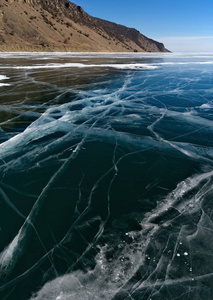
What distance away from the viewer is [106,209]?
2994 mm

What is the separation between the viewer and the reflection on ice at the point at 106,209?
2053 millimetres

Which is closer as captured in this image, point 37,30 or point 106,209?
point 106,209

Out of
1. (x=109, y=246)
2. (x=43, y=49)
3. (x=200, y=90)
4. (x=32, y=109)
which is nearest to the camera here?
(x=109, y=246)

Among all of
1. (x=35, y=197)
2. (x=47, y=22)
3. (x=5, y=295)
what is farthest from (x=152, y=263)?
(x=47, y=22)

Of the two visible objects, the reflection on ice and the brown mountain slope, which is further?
the brown mountain slope

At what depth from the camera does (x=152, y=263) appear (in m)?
2.21

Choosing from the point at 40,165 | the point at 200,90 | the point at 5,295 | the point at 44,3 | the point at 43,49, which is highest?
the point at 44,3

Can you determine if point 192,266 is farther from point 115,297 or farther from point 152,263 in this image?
point 115,297

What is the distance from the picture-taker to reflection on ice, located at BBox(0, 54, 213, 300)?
2.05m

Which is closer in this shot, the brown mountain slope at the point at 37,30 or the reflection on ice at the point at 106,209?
the reflection on ice at the point at 106,209

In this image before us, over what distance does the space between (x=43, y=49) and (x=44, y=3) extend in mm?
41485

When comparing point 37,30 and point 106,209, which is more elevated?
point 37,30

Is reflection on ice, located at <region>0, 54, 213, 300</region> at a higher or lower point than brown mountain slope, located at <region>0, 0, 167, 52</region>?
lower

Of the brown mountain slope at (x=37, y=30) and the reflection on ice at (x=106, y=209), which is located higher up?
the brown mountain slope at (x=37, y=30)
